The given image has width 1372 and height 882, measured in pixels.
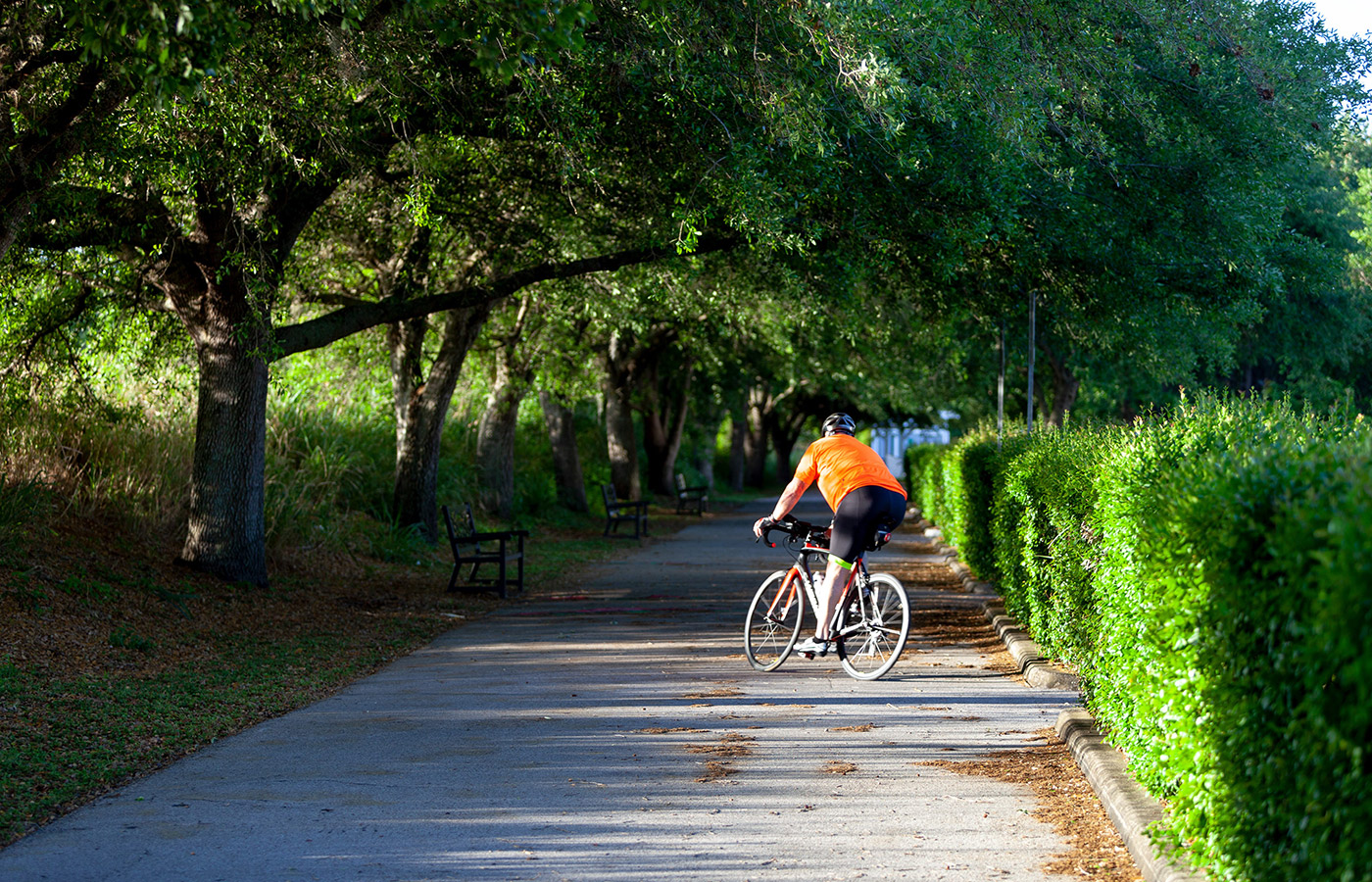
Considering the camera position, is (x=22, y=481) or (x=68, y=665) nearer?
(x=68, y=665)

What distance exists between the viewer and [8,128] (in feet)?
33.0

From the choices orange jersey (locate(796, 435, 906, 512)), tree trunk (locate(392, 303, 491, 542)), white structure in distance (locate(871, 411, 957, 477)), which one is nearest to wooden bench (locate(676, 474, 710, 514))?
tree trunk (locate(392, 303, 491, 542))

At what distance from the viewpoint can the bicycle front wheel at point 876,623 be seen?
9212 millimetres

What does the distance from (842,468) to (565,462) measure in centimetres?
1996

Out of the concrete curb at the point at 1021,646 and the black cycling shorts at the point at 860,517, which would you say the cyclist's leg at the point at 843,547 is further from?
the concrete curb at the point at 1021,646

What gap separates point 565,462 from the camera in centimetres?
2878

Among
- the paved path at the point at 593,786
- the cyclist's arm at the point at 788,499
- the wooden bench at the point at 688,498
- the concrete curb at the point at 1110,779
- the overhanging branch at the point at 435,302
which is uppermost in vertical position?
the overhanging branch at the point at 435,302

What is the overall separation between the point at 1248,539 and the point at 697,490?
93.9ft

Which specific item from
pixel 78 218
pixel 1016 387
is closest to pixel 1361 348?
pixel 1016 387

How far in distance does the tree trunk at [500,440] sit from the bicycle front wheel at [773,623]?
14.3 m

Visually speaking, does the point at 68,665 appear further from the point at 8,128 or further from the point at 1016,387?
the point at 1016,387

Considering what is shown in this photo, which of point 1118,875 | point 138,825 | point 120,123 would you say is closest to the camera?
point 1118,875

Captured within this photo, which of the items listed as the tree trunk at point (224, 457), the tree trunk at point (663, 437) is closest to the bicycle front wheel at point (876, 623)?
the tree trunk at point (224, 457)

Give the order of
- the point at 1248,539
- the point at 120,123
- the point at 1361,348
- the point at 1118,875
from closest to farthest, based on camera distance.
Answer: the point at 1248,539 < the point at 1118,875 < the point at 120,123 < the point at 1361,348
